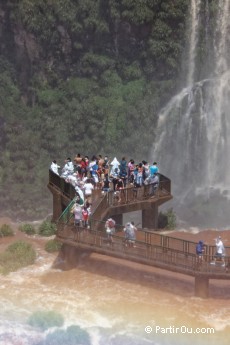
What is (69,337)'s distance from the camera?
76.0 feet

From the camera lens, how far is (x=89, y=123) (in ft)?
165

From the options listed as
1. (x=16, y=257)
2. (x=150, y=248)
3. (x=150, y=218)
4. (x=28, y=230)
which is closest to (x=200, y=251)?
(x=150, y=248)

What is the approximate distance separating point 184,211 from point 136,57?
16.7m

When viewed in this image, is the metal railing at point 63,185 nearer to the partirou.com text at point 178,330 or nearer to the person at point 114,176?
the person at point 114,176

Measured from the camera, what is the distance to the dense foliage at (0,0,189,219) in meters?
49.4

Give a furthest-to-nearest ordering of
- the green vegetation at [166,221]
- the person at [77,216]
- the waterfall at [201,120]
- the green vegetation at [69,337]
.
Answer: the waterfall at [201,120], the green vegetation at [166,221], the person at [77,216], the green vegetation at [69,337]

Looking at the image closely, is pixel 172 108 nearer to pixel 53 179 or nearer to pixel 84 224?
pixel 53 179

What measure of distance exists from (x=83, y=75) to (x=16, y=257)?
25541mm

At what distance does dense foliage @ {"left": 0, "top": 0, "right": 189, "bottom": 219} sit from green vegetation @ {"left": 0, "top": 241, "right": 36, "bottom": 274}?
17039 millimetres

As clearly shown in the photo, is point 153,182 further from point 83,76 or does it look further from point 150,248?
point 83,76

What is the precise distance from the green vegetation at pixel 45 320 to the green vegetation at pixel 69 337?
20.3 inches

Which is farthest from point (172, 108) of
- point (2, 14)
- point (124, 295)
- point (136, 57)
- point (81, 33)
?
point (124, 295)

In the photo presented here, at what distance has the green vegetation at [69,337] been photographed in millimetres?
22984

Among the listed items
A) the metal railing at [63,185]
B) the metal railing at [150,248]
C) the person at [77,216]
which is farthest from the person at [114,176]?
the person at [77,216]
